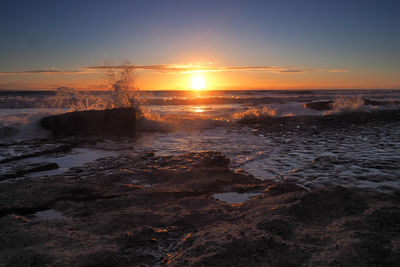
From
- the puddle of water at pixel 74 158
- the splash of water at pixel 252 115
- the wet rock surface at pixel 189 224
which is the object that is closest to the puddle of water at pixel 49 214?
the wet rock surface at pixel 189 224

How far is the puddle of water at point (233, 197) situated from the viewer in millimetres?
2988

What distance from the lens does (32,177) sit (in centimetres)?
379

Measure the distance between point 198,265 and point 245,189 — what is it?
1703 mm

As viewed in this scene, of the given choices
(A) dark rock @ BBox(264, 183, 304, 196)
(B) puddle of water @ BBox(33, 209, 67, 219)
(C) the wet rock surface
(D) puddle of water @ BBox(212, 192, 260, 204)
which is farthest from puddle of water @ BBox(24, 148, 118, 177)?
(A) dark rock @ BBox(264, 183, 304, 196)

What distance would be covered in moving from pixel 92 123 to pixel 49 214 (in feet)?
21.6

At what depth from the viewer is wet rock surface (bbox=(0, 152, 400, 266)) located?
178 cm

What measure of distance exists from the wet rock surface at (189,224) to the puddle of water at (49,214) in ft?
0.09

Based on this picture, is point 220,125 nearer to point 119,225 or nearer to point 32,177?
point 32,177

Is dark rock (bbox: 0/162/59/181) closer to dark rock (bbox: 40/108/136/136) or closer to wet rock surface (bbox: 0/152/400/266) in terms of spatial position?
wet rock surface (bbox: 0/152/400/266)

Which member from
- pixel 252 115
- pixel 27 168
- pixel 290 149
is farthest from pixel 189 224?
pixel 252 115

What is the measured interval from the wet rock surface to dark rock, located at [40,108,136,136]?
5.01 metres

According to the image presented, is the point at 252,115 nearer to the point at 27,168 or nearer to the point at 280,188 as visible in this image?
the point at 280,188

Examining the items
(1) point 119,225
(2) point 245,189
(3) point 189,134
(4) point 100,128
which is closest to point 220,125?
(3) point 189,134

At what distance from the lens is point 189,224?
2367 millimetres
